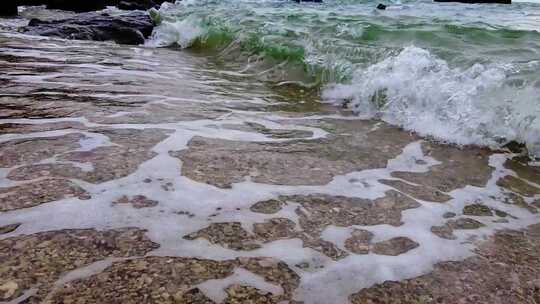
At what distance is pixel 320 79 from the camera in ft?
20.5

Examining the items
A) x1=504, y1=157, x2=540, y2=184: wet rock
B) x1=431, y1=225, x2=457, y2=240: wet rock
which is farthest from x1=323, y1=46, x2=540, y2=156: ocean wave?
x1=431, y1=225, x2=457, y2=240: wet rock

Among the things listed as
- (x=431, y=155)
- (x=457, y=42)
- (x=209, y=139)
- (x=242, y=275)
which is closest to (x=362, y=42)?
(x=457, y=42)

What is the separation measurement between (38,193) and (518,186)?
2927mm

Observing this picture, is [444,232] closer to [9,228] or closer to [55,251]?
[55,251]

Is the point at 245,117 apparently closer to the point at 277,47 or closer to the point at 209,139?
the point at 209,139

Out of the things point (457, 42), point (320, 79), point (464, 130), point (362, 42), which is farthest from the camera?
point (362, 42)

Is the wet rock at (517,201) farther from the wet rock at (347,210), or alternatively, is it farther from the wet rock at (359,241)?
the wet rock at (359,241)

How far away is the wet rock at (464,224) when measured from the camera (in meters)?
2.49

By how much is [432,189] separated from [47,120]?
288 cm

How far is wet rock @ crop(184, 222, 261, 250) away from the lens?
2.11 m

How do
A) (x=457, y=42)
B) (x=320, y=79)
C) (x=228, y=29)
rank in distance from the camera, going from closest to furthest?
(x=320, y=79) → (x=457, y=42) → (x=228, y=29)

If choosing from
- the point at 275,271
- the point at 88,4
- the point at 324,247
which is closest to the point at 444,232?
the point at 324,247

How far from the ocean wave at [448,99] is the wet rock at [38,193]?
2947mm

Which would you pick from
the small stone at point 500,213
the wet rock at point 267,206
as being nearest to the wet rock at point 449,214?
the small stone at point 500,213
